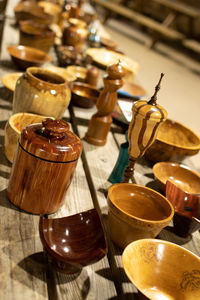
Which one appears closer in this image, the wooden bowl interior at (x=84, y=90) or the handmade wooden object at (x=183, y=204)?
the handmade wooden object at (x=183, y=204)

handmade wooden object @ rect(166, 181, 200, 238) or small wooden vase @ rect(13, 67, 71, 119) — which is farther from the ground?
small wooden vase @ rect(13, 67, 71, 119)

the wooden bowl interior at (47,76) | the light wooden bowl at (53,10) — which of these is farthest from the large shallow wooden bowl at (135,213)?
the light wooden bowl at (53,10)

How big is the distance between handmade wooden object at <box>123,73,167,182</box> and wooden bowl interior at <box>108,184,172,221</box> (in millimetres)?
117

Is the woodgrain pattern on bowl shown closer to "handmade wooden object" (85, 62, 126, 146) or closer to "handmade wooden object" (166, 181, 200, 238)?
"handmade wooden object" (85, 62, 126, 146)

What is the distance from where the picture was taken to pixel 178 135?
1727 mm

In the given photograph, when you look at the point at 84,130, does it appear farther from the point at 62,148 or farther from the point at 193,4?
the point at 193,4

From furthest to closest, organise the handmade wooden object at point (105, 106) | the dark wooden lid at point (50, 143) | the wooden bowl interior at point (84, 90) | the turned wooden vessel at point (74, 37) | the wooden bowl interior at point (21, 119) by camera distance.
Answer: the turned wooden vessel at point (74, 37)
the wooden bowl interior at point (84, 90)
the handmade wooden object at point (105, 106)
the wooden bowl interior at point (21, 119)
the dark wooden lid at point (50, 143)

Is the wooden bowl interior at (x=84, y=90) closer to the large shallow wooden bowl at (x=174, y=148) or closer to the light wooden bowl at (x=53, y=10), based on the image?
the large shallow wooden bowl at (x=174, y=148)

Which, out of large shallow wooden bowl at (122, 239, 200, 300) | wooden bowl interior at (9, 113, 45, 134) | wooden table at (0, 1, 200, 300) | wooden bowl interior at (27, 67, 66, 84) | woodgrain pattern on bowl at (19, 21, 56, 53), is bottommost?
wooden table at (0, 1, 200, 300)

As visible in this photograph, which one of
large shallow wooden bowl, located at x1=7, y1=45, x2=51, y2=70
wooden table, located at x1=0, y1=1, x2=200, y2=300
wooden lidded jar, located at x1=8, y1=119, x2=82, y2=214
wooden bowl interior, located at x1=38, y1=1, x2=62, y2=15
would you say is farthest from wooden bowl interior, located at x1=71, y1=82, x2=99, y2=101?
wooden bowl interior, located at x1=38, y1=1, x2=62, y2=15

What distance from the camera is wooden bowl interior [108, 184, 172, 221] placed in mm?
1090

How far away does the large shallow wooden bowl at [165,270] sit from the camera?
897mm

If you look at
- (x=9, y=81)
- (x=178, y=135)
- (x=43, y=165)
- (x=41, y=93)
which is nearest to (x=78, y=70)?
(x=9, y=81)

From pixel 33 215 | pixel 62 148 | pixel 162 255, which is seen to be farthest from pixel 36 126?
pixel 162 255
